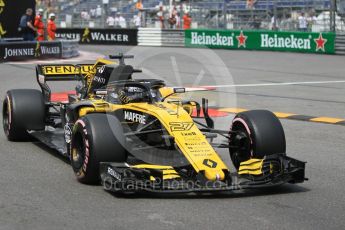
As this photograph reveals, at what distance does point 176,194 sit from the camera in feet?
22.9

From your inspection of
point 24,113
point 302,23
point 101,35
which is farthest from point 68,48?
point 24,113

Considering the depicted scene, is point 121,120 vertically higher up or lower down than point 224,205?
higher up

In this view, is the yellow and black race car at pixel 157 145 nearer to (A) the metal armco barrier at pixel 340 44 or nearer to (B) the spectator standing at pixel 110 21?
(A) the metal armco barrier at pixel 340 44

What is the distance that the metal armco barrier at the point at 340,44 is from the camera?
2879 centimetres

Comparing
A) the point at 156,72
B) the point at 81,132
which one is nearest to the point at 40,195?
the point at 81,132

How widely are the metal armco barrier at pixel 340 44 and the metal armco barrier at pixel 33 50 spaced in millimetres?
10676

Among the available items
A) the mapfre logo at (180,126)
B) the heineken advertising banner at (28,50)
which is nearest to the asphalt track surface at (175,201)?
the mapfre logo at (180,126)

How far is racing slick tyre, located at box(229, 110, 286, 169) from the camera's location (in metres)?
7.58

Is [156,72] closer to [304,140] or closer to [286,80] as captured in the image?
[286,80]

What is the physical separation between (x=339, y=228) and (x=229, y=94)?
35.2 ft

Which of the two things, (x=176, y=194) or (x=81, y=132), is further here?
(x=81, y=132)

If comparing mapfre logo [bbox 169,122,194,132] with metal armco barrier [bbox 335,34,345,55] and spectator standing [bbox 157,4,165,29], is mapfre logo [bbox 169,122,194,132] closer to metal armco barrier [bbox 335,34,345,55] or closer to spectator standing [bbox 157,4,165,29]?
metal armco barrier [bbox 335,34,345,55]

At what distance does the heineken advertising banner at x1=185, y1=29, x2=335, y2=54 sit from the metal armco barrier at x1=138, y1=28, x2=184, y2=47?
0.52 m

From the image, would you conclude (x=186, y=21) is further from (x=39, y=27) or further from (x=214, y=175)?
(x=214, y=175)
